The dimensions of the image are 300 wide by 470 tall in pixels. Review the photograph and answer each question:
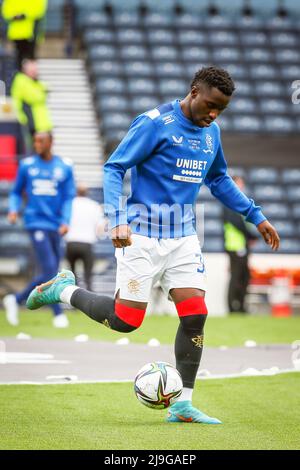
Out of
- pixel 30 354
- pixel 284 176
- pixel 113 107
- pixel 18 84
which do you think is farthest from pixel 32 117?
pixel 30 354

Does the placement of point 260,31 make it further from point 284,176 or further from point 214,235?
point 214,235

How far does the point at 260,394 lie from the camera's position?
7469 mm

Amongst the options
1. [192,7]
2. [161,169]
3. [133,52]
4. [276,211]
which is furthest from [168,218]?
Result: [192,7]

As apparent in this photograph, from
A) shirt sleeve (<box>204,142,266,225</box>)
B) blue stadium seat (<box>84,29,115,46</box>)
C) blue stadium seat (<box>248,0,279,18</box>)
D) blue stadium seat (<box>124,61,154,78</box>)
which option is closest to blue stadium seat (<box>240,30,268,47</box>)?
blue stadium seat (<box>248,0,279,18</box>)

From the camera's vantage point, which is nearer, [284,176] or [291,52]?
[284,176]

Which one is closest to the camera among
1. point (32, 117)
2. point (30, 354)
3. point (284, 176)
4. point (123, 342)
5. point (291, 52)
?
point (30, 354)

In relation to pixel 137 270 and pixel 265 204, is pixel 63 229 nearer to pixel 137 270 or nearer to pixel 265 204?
pixel 137 270

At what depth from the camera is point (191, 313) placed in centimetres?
633

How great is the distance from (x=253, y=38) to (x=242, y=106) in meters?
2.75

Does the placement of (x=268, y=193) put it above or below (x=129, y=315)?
above

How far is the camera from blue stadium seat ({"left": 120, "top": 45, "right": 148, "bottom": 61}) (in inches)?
950

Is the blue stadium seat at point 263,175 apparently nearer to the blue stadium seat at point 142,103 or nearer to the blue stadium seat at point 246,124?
the blue stadium seat at point 246,124

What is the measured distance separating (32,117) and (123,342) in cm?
963

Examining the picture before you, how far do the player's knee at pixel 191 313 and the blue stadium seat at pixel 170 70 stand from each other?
17.7 meters
